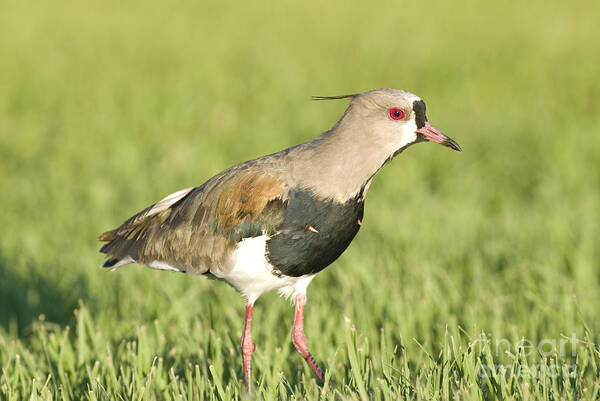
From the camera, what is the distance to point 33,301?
5.53 meters

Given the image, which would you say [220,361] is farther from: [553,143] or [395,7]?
[395,7]

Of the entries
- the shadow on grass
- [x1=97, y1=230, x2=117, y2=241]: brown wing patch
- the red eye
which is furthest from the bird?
the shadow on grass

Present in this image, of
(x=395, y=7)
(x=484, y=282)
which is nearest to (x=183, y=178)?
(x=484, y=282)

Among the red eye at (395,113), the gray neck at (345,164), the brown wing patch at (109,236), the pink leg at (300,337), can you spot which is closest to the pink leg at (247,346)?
the pink leg at (300,337)

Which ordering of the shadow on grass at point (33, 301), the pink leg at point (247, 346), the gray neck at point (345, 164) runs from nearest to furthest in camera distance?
the gray neck at point (345, 164)
the pink leg at point (247, 346)
the shadow on grass at point (33, 301)

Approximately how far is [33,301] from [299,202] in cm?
305

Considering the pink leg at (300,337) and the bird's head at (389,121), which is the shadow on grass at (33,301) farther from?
the bird's head at (389,121)

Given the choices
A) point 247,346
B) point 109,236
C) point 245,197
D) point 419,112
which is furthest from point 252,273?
point 109,236

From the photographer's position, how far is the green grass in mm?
4031

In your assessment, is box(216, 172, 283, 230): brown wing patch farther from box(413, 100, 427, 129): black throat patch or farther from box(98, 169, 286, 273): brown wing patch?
box(413, 100, 427, 129): black throat patch

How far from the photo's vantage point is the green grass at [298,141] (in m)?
4.03

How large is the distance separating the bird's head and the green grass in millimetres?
975

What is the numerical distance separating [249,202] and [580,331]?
226 cm

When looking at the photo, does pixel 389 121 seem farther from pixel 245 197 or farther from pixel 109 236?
pixel 109 236
